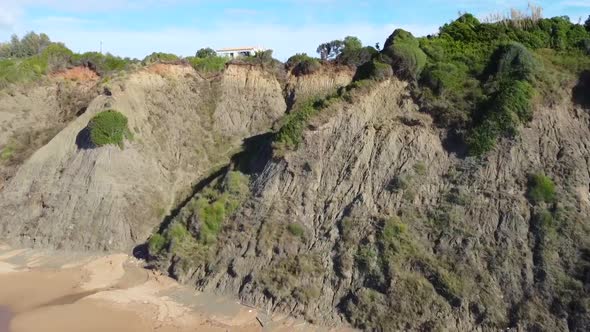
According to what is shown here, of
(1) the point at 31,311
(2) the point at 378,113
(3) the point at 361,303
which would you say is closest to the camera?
(3) the point at 361,303

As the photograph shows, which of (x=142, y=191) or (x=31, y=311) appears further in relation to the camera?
(x=142, y=191)

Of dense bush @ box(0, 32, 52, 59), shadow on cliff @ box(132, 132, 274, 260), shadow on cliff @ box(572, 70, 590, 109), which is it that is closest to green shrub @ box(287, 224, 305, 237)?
shadow on cliff @ box(132, 132, 274, 260)

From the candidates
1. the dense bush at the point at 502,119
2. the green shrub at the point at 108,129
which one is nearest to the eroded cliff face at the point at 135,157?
the green shrub at the point at 108,129

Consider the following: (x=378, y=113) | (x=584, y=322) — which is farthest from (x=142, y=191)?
(x=584, y=322)

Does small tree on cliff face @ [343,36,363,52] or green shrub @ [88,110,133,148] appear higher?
small tree on cliff face @ [343,36,363,52]

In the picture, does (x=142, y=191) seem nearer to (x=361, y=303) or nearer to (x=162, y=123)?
(x=162, y=123)

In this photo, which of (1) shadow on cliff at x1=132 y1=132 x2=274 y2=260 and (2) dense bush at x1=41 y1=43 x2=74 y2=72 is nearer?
(1) shadow on cliff at x1=132 y1=132 x2=274 y2=260

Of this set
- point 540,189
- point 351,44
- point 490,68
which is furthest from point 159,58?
point 540,189

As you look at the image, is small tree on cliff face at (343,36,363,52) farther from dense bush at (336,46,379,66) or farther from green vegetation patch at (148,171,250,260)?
green vegetation patch at (148,171,250,260)
